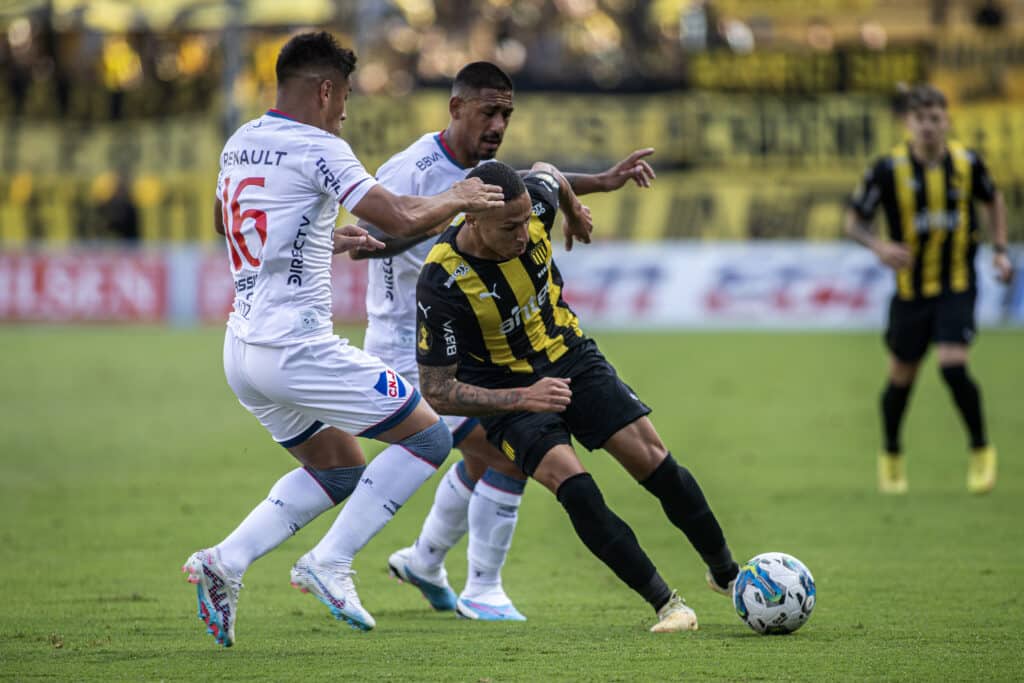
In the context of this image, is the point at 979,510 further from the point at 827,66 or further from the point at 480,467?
the point at 827,66

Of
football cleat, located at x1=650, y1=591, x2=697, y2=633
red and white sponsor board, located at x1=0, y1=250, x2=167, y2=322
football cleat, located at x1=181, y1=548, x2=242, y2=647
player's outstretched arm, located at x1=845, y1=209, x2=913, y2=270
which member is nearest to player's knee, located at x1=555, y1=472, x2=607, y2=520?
football cleat, located at x1=650, y1=591, x2=697, y2=633

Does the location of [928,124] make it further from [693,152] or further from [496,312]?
[693,152]

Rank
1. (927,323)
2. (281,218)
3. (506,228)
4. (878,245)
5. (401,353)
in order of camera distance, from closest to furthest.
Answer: (281,218), (506,228), (401,353), (878,245), (927,323)

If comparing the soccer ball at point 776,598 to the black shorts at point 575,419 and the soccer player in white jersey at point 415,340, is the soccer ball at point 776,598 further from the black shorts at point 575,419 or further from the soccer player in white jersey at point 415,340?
the soccer player in white jersey at point 415,340

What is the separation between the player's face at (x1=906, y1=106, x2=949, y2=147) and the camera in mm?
10383

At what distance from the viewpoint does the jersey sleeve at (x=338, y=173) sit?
5824 millimetres

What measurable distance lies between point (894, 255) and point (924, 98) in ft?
3.40

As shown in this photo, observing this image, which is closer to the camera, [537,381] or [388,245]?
[537,381]

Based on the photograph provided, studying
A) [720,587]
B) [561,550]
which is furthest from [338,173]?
[561,550]

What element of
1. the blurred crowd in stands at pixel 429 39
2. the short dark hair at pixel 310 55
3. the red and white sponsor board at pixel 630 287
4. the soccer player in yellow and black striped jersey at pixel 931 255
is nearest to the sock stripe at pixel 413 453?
the short dark hair at pixel 310 55

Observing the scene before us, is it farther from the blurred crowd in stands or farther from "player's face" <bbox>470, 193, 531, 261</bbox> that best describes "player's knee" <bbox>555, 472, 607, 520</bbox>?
the blurred crowd in stands

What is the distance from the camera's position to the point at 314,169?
5.93 m

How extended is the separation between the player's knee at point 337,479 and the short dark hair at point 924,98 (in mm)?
5446

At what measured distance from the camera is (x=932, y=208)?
10.7 m
